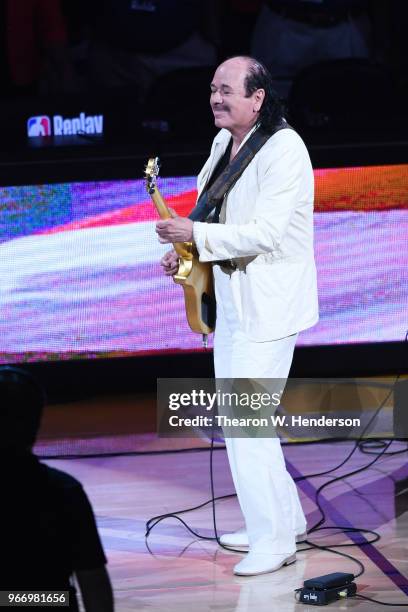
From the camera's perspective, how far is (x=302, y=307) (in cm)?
448

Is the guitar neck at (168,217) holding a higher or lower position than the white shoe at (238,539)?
higher

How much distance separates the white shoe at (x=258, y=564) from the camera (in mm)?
4508

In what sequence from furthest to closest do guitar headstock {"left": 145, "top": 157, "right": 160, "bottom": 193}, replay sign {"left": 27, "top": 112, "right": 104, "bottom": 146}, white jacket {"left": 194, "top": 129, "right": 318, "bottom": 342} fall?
replay sign {"left": 27, "top": 112, "right": 104, "bottom": 146}, guitar headstock {"left": 145, "top": 157, "right": 160, "bottom": 193}, white jacket {"left": 194, "top": 129, "right": 318, "bottom": 342}

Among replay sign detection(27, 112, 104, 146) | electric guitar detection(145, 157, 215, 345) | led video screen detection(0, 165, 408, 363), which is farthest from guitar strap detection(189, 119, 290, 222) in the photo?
replay sign detection(27, 112, 104, 146)

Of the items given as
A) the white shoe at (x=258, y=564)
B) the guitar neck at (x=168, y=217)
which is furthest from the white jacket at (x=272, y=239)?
the white shoe at (x=258, y=564)

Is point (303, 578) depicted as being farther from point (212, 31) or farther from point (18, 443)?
point (212, 31)

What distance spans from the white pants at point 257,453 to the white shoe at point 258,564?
2 cm

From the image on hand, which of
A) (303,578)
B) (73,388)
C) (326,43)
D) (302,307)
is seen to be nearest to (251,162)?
(302,307)

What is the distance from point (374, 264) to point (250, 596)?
9.34ft

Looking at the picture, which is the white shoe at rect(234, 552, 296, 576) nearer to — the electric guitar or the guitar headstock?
the electric guitar

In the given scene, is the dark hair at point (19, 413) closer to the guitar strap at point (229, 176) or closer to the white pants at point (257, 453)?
the white pants at point (257, 453)

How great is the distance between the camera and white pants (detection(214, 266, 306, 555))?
14.5 feet

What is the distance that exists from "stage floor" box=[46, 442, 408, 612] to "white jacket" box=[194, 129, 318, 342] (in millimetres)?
926

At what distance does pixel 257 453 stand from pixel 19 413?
2113 millimetres
